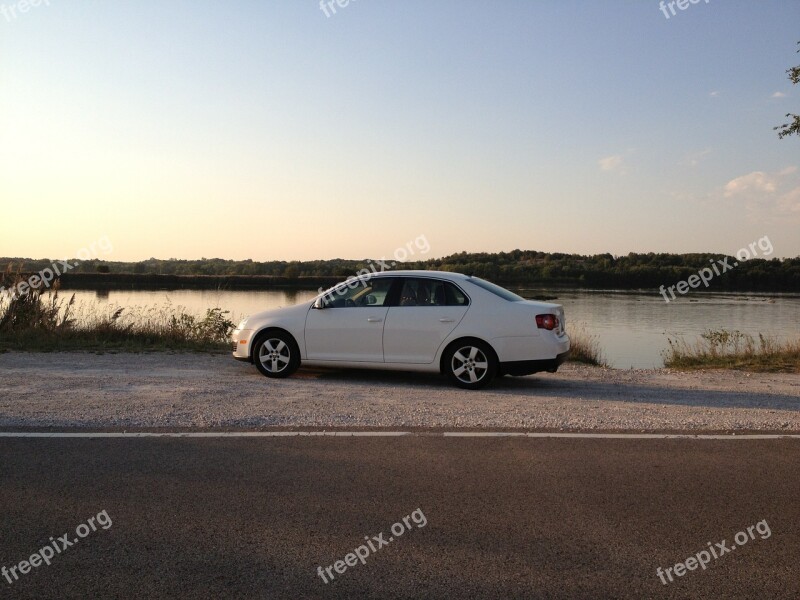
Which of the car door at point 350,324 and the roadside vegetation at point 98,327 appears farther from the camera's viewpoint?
the roadside vegetation at point 98,327

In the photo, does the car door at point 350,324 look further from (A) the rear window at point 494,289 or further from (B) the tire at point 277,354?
(A) the rear window at point 494,289

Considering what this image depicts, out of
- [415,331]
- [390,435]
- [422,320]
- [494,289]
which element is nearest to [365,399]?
[415,331]

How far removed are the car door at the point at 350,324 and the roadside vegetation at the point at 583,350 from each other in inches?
282

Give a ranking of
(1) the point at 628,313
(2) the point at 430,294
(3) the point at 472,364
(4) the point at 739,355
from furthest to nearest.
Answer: (1) the point at 628,313 < (4) the point at 739,355 < (2) the point at 430,294 < (3) the point at 472,364

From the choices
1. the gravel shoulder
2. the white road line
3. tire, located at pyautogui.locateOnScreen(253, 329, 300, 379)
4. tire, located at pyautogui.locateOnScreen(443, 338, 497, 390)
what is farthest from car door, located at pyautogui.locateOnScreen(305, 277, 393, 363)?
the white road line

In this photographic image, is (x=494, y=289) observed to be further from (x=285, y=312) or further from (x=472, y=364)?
(x=285, y=312)

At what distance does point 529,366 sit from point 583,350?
7.95m

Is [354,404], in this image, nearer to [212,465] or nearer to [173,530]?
[212,465]

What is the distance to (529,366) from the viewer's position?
10.4 metres

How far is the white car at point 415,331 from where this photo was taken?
10.4 metres

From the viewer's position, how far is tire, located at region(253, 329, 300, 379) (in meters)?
11.2

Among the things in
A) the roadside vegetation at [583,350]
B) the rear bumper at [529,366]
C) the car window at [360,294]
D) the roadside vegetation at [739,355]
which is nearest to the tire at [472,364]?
the rear bumper at [529,366]

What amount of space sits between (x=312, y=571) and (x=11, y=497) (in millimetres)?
2468

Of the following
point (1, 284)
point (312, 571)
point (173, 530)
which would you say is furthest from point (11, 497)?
point (1, 284)
